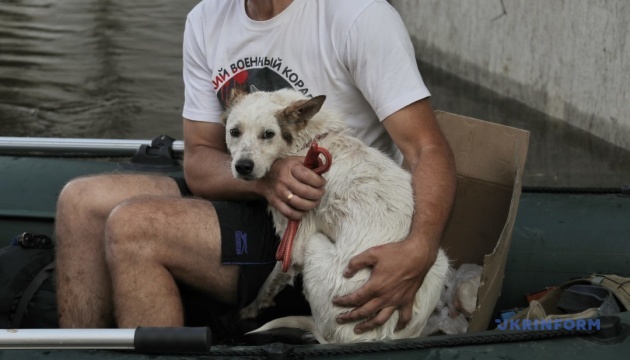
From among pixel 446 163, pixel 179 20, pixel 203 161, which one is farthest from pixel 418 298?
pixel 179 20

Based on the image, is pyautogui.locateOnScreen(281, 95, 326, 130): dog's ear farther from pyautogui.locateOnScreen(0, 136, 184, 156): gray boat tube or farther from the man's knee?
pyautogui.locateOnScreen(0, 136, 184, 156): gray boat tube

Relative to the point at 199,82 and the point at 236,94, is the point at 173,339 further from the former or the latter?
the point at 199,82

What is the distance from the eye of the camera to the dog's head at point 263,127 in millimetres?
2621

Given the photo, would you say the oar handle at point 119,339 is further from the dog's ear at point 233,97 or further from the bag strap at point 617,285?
the bag strap at point 617,285

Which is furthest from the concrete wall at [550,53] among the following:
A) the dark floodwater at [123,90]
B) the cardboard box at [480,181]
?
the cardboard box at [480,181]

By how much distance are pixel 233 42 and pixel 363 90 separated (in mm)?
461

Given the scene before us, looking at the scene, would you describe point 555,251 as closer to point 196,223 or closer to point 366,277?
point 366,277

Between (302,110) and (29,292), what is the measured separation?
114cm

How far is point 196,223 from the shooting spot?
263 centimetres

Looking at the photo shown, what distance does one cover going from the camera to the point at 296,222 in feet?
8.57

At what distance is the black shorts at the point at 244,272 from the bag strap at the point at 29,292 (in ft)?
1.84

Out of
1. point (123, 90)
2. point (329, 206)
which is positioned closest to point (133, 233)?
point (329, 206)

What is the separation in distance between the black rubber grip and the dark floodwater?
3.79 meters

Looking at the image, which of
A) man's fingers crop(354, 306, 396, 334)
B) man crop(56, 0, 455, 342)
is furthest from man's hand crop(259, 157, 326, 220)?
man's fingers crop(354, 306, 396, 334)
